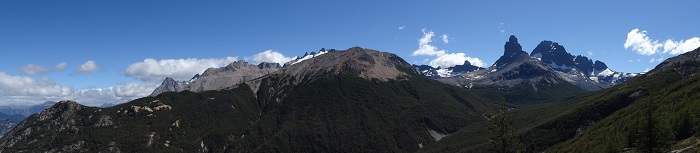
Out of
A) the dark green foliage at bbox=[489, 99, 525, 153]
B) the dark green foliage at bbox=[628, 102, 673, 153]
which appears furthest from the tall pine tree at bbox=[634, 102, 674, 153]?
the dark green foliage at bbox=[489, 99, 525, 153]

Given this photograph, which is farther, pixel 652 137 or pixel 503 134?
pixel 652 137

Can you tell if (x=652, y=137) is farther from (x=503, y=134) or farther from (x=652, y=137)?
(x=503, y=134)

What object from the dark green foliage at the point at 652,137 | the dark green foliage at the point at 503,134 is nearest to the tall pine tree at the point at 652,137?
the dark green foliage at the point at 652,137

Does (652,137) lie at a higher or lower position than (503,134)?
lower

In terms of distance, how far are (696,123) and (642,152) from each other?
72378mm

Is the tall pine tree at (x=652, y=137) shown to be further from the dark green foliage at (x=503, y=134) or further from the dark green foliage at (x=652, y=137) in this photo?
the dark green foliage at (x=503, y=134)

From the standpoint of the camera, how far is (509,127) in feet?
208

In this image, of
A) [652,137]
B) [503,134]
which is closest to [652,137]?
[652,137]

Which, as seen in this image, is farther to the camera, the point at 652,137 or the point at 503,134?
the point at 652,137

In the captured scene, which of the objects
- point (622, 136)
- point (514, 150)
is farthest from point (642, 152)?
point (622, 136)

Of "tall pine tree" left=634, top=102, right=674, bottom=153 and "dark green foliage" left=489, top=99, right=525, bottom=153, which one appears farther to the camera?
"tall pine tree" left=634, top=102, right=674, bottom=153

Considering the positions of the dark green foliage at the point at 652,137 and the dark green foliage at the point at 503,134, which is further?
the dark green foliage at the point at 652,137

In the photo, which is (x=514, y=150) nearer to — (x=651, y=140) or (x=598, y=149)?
(x=651, y=140)

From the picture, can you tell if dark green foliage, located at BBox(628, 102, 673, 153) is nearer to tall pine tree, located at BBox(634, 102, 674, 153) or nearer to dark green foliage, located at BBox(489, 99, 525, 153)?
tall pine tree, located at BBox(634, 102, 674, 153)
